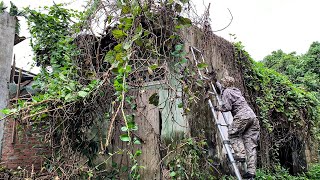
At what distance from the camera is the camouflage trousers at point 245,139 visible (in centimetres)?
436

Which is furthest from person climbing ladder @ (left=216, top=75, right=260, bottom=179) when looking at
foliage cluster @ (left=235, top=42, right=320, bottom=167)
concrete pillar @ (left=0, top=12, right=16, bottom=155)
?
concrete pillar @ (left=0, top=12, right=16, bottom=155)

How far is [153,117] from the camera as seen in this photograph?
4.79 metres

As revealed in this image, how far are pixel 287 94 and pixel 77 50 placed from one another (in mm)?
5644

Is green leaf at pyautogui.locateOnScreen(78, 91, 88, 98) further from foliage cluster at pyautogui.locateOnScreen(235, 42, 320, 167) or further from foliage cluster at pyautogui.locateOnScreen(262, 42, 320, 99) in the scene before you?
foliage cluster at pyautogui.locateOnScreen(262, 42, 320, 99)

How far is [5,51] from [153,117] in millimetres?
3183

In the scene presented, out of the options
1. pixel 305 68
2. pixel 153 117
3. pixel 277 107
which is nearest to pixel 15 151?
pixel 153 117

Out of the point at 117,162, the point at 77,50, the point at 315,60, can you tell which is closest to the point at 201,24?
the point at 77,50

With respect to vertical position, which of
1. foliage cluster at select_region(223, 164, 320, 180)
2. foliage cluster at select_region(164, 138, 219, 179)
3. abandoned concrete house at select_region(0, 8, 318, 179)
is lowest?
foliage cluster at select_region(223, 164, 320, 180)

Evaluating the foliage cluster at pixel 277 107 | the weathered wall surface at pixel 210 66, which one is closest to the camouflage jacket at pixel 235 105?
the weathered wall surface at pixel 210 66

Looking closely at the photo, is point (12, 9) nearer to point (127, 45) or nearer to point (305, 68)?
point (127, 45)

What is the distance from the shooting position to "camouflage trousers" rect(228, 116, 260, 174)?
436cm

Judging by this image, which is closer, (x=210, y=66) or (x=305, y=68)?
(x=210, y=66)

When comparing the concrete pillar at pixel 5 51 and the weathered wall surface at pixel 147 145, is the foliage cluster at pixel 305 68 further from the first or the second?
the concrete pillar at pixel 5 51

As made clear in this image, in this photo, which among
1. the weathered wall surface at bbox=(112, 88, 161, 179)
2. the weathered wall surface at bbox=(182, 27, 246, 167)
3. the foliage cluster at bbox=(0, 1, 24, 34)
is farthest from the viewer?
the foliage cluster at bbox=(0, 1, 24, 34)
